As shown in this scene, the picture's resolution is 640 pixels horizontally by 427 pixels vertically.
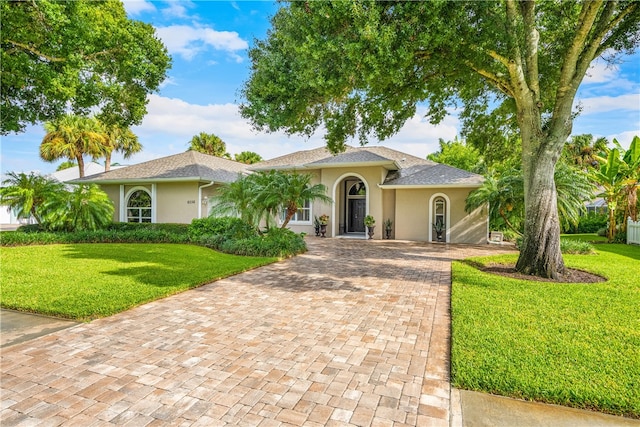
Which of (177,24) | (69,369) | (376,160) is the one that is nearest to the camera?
(69,369)

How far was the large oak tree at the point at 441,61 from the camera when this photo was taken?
727 cm

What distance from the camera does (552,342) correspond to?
442cm

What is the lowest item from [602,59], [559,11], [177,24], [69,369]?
[69,369]

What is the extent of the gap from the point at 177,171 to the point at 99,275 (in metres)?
11.5

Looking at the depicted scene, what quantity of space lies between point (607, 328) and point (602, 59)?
33.7 feet

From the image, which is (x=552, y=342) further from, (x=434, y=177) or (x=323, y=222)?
(x=323, y=222)

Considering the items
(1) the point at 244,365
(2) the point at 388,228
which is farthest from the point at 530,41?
(2) the point at 388,228

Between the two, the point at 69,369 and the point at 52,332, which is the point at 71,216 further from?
the point at 69,369

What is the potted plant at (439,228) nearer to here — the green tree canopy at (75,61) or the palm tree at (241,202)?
the palm tree at (241,202)

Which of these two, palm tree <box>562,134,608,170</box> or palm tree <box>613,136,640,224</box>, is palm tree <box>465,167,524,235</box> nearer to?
palm tree <box>613,136,640,224</box>

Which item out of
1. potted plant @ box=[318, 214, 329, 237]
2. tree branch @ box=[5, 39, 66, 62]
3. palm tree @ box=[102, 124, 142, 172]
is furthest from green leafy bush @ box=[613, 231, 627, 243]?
palm tree @ box=[102, 124, 142, 172]

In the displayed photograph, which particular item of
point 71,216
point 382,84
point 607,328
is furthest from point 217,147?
point 607,328

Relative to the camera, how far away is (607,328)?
4.96 metres

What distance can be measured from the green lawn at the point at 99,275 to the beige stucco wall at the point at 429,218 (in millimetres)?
9972
